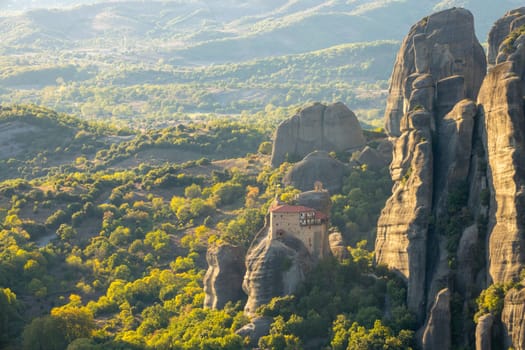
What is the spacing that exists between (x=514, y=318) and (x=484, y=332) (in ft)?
6.81

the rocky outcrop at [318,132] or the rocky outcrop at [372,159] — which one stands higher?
the rocky outcrop at [318,132]

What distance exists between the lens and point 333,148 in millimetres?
127438

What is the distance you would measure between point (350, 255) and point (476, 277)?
1710 centimetres

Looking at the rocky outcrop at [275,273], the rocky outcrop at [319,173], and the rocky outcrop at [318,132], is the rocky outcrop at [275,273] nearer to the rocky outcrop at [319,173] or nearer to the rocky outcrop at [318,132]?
the rocky outcrop at [319,173]

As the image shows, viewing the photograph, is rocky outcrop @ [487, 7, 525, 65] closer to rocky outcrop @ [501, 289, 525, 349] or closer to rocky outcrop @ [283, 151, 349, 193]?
rocky outcrop @ [283, 151, 349, 193]

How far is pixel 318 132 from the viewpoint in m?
128

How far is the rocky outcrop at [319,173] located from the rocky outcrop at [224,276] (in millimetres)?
25341

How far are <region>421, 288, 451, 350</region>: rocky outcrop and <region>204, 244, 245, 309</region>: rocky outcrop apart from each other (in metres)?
19.1

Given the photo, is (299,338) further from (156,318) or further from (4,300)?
(4,300)

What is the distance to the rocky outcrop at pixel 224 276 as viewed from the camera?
3661 inches

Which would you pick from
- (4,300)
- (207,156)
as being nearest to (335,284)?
(4,300)

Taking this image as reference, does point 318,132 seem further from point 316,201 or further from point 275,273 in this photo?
point 275,273

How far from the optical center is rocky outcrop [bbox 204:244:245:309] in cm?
9300

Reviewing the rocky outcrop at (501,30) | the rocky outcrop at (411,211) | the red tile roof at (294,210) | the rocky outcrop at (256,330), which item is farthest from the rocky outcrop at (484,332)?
the rocky outcrop at (501,30)
